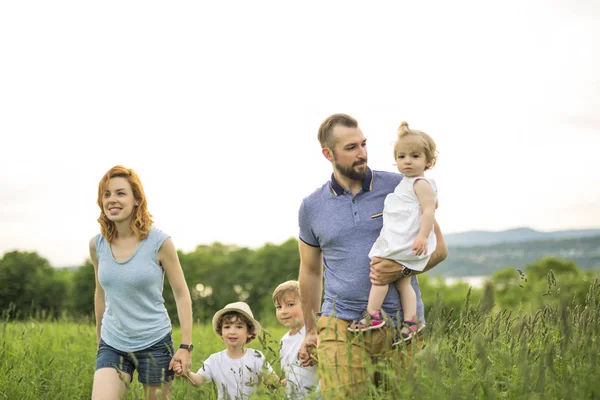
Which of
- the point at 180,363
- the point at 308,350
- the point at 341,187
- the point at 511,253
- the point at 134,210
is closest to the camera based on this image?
the point at 341,187

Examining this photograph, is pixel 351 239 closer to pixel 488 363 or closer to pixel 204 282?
pixel 488 363

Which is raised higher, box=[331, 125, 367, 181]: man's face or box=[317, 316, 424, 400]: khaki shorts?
box=[331, 125, 367, 181]: man's face

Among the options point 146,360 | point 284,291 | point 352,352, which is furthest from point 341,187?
point 146,360

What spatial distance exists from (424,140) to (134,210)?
2401mm

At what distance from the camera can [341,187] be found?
14.8ft

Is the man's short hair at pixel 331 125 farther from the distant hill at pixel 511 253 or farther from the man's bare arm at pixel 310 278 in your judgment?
the distant hill at pixel 511 253

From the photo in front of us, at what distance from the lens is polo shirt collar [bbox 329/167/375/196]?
4449 millimetres

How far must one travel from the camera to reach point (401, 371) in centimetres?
350

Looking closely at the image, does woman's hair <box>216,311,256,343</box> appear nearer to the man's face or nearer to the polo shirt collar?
the polo shirt collar

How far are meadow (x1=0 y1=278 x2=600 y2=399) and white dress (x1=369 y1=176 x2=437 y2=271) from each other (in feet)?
1.41

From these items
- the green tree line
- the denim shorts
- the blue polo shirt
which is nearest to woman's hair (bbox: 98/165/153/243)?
the denim shorts

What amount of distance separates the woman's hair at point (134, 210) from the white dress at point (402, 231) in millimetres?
1928

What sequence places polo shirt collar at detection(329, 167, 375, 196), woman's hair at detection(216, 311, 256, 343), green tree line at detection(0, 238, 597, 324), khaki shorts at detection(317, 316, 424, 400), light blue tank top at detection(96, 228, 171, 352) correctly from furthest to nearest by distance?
green tree line at detection(0, 238, 597, 324)
woman's hair at detection(216, 311, 256, 343)
light blue tank top at detection(96, 228, 171, 352)
polo shirt collar at detection(329, 167, 375, 196)
khaki shorts at detection(317, 316, 424, 400)

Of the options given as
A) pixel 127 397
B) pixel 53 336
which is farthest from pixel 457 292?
pixel 127 397
